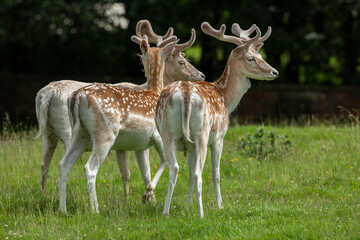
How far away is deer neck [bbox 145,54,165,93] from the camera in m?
7.38

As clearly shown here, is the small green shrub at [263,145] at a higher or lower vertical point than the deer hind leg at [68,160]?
lower

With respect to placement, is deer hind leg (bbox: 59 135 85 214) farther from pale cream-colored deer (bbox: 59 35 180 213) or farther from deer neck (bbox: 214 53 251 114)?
deer neck (bbox: 214 53 251 114)

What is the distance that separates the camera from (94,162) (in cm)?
619

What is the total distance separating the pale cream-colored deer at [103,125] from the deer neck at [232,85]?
0.88 metres

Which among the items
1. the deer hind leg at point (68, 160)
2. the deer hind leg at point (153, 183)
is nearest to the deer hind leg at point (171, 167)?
the deer hind leg at point (153, 183)

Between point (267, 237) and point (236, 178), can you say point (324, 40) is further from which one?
point (267, 237)

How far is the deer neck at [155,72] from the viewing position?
7.38 metres

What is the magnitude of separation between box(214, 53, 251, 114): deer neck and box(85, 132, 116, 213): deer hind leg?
1.54 m

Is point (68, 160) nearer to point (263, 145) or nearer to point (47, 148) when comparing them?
point (47, 148)

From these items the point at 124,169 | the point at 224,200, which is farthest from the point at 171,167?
the point at 124,169

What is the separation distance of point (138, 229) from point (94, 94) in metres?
1.65

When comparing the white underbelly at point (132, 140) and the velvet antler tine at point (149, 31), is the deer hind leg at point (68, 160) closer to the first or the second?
the white underbelly at point (132, 140)

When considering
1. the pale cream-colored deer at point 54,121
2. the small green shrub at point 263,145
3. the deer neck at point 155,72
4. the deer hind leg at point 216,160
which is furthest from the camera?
the small green shrub at point 263,145

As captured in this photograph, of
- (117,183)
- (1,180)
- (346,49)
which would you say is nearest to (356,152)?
(117,183)
